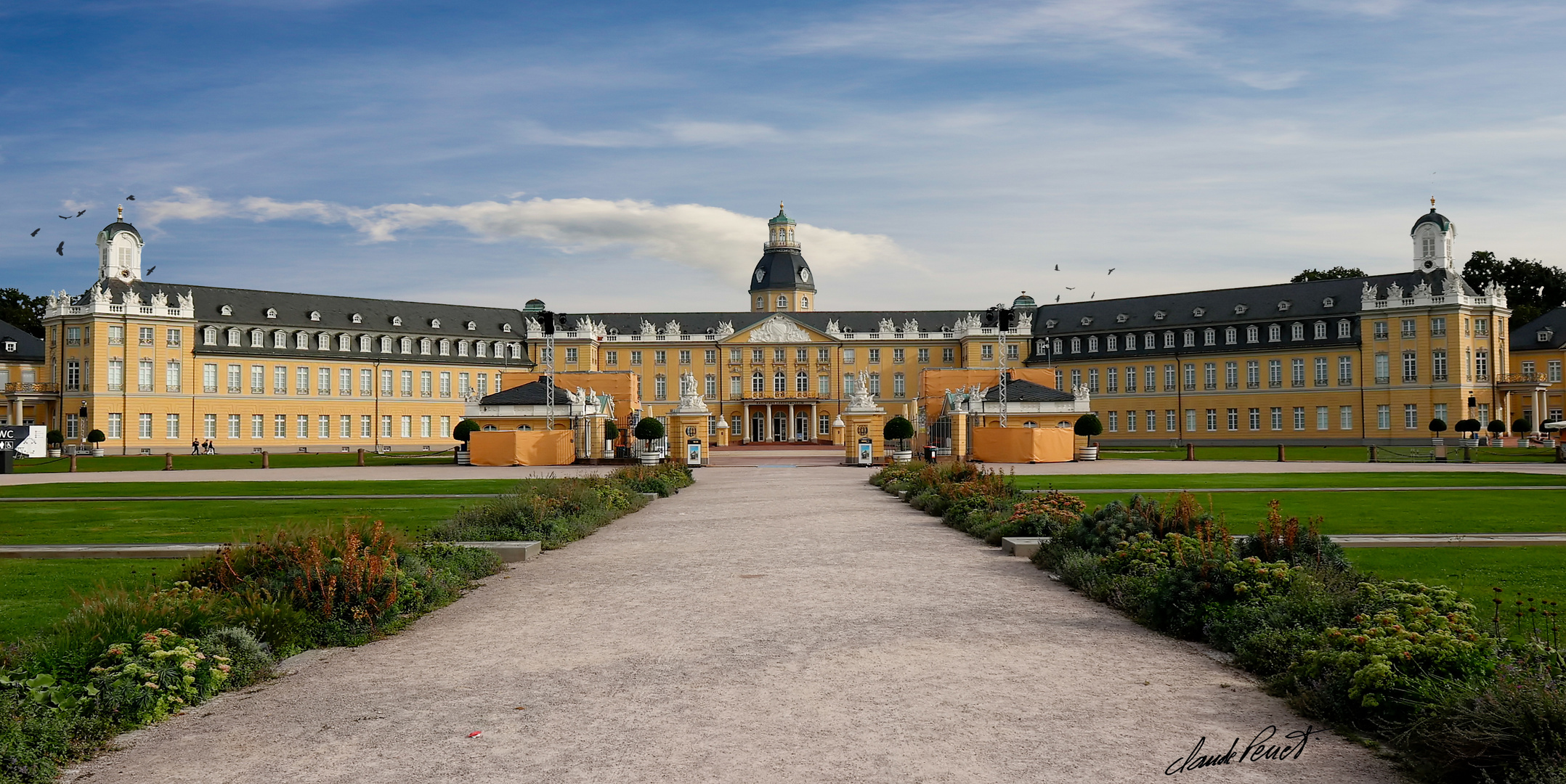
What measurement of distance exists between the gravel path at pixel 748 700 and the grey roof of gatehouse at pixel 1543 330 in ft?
279

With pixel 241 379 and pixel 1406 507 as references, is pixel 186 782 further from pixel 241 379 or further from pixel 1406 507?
pixel 241 379

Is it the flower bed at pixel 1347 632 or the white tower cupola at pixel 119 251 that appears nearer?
the flower bed at pixel 1347 632

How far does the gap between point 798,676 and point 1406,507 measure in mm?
18104

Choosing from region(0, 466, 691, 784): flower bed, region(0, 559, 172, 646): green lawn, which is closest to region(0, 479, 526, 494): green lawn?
region(0, 559, 172, 646): green lawn

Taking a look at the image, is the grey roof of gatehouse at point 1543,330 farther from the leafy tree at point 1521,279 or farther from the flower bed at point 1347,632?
the flower bed at point 1347,632

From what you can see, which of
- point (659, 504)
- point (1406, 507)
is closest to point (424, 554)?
point (659, 504)

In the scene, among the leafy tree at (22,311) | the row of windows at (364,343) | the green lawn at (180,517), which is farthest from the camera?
the leafy tree at (22,311)

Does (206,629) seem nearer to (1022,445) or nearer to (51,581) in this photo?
(51,581)

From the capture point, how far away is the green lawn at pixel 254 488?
29361 millimetres

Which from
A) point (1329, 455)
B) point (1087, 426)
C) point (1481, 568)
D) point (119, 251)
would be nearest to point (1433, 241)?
point (1329, 455)

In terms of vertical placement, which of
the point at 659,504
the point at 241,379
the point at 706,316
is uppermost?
the point at 706,316

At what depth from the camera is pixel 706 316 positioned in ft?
338
